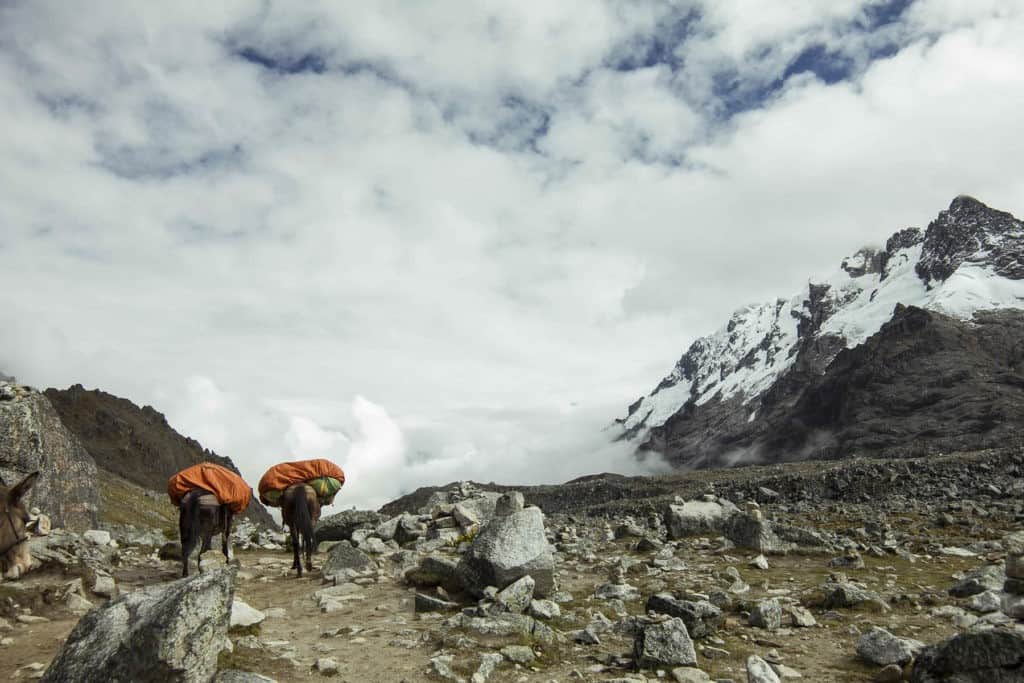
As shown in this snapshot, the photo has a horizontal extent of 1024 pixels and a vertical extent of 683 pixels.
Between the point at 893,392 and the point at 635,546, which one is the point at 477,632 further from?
the point at 893,392

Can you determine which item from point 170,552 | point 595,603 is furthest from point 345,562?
point 170,552

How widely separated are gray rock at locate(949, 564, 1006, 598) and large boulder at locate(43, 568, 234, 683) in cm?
1196

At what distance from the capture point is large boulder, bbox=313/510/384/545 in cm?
2356

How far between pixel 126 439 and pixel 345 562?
4465 inches

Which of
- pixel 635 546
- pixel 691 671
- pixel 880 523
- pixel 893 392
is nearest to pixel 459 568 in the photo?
pixel 691 671

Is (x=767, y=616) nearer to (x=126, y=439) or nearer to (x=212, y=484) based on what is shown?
(x=212, y=484)

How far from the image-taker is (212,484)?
1428 cm

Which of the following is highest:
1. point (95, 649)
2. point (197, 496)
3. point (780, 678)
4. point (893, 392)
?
point (893, 392)

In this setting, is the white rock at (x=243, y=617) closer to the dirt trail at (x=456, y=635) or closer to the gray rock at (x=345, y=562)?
the dirt trail at (x=456, y=635)

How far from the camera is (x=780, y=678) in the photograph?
26.1 feet

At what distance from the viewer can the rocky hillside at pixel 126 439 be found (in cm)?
10206

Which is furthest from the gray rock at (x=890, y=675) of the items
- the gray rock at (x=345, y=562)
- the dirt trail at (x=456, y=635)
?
the gray rock at (x=345, y=562)

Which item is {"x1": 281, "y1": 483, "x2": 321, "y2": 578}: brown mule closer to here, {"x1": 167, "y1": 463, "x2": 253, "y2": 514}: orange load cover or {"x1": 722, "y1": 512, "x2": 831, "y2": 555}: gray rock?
{"x1": 167, "y1": 463, "x2": 253, "y2": 514}: orange load cover

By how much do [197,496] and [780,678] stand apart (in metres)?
11.7
